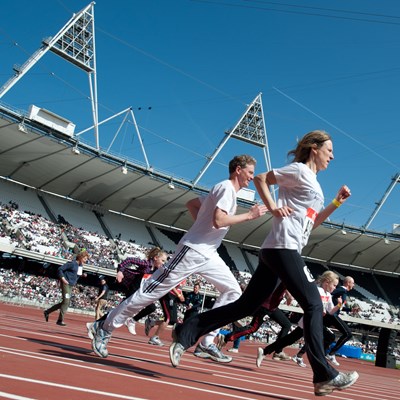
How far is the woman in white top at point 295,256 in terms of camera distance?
12.5 ft

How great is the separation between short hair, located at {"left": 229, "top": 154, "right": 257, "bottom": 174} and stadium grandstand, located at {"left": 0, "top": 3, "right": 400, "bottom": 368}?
22190 mm

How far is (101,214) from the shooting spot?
155 feet

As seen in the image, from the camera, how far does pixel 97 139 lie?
124 ft

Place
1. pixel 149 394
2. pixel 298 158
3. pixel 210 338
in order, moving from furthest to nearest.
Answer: pixel 210 338 < pixel 298 158 < pixel 149 394

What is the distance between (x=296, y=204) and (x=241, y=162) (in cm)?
118

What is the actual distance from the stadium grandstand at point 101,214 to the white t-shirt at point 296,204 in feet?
76.2

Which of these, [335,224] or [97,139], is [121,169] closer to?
[97,139]

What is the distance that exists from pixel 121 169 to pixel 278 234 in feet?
122

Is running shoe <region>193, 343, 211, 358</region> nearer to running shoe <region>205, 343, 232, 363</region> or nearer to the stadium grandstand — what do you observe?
running shoe <region>205, 343, 232, 363</region>

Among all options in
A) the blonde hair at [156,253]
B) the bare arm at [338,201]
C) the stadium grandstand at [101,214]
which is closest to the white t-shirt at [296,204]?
the bare arm at [338,201]

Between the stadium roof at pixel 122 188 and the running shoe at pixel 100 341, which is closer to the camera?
the running shoe at pixel 100 341

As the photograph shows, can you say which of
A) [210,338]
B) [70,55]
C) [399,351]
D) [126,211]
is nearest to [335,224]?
[399,351]

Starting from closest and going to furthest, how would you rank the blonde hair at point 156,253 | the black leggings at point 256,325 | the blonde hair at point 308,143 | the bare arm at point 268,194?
1. the bare arm at point 268,194
2. the blonde hair at point 308,143
3. the black leggings at point 256,325
4. the blonde hair at point 156,253

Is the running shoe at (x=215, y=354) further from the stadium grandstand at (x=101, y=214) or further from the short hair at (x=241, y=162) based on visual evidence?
the stadium grandstand at (x=101, y=214)
